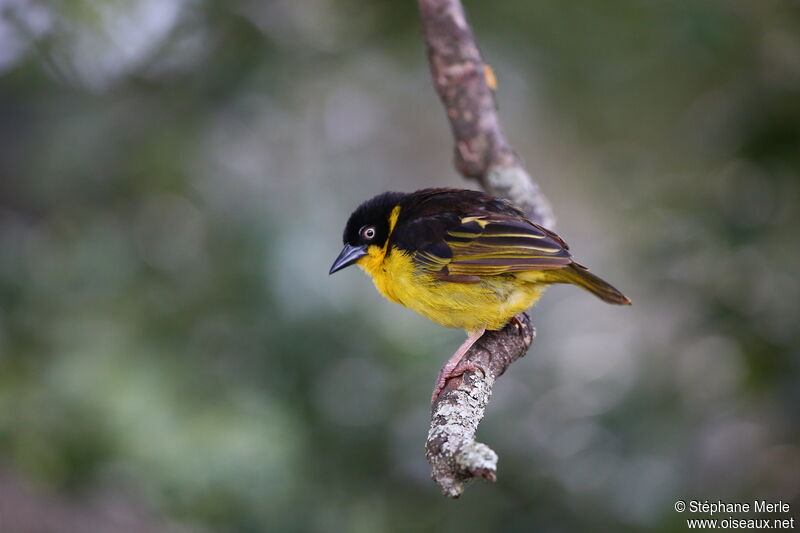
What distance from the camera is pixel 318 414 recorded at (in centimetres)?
418

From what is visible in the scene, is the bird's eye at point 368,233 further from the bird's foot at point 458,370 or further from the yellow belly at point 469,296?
the bird's foot at point 458,370

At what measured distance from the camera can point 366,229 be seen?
3549 mm

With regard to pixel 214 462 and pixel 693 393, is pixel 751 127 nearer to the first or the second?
pixel 693 393

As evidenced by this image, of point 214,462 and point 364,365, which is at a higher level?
point 364,365

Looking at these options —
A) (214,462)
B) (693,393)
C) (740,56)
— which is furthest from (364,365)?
(740,56)

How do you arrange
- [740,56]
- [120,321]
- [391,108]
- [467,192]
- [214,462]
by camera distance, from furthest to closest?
[391,108] → [740,56] → [120,321] → [214,462] → [467,192]

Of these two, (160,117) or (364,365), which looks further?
(160,117)

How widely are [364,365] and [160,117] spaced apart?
1711mm

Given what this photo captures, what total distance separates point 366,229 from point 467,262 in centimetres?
57

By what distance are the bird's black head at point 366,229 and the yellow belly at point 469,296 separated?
0.78 ft

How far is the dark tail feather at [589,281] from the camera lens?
2.95m

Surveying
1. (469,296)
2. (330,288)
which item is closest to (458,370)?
(469,296)

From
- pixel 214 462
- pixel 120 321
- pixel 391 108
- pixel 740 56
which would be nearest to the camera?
pixel 214 462

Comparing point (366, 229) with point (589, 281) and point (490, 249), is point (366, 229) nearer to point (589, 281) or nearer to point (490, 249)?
point (490, 249)
